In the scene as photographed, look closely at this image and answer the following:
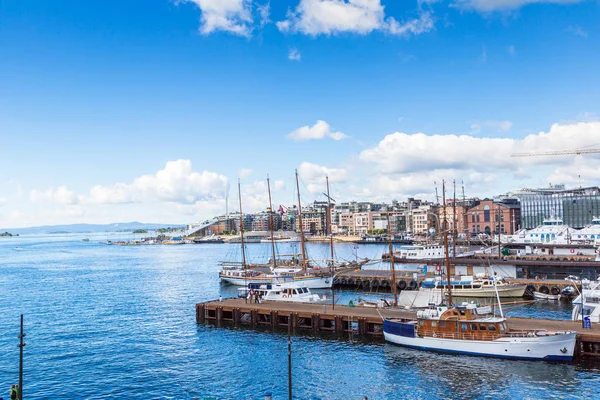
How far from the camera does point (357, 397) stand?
117ft

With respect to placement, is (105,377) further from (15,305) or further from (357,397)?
(15,305)

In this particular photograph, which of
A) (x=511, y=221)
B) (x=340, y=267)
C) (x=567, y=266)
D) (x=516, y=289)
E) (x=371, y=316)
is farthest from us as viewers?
(x=511, y=221)

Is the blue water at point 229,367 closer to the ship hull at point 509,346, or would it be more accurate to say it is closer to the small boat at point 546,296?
the ship hull at point 509,346

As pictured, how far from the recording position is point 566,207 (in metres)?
173

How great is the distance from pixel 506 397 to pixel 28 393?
1314 inches

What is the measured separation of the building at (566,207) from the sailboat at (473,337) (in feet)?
463

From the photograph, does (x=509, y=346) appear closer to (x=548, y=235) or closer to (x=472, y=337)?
(x=472, y=337)

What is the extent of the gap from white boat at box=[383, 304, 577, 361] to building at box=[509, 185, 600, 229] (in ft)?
463

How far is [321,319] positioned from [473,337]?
16.3 m

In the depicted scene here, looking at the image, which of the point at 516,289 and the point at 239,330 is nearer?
the point at 239,330

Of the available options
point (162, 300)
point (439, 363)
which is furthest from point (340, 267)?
point (439, 363)

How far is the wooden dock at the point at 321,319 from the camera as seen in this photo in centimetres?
4541

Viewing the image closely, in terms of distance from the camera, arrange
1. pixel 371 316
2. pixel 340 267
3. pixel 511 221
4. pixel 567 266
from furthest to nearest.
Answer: pixel 511 221 < pixel 340 267 < pixel 567 266 < pixel 371 316

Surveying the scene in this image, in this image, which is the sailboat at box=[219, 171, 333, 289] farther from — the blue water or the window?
the window
